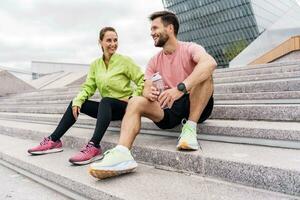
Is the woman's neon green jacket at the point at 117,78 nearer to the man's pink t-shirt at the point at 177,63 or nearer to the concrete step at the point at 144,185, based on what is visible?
the man's pink t-shirt at the point at 177,63

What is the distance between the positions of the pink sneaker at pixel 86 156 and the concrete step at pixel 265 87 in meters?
2.27

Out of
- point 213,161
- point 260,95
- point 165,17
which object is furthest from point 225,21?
point 213,161

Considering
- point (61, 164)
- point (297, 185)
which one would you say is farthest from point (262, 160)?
point (61, 164)

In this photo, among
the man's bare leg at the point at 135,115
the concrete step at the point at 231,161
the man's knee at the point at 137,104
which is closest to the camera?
the concrete step at the point at 231,161

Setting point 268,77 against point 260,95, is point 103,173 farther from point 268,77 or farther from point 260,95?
point 268,77

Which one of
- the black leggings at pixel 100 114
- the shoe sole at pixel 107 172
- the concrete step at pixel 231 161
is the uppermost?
the black leggings at pixel 100 114

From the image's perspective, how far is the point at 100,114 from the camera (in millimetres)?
2734

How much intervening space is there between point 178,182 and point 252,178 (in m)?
0.47

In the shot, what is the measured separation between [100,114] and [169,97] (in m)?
0.71

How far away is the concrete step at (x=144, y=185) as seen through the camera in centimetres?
180

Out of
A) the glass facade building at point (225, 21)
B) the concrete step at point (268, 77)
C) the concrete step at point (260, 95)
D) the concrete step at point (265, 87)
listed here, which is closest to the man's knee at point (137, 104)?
the concrete step at point (260, 95)

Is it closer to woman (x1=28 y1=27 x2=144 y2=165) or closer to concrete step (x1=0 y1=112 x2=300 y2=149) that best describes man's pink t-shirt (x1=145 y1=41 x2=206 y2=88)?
woman (x1=28 y1=27 x2=144 y2=165)

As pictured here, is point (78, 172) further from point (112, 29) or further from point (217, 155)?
point (112, 29)

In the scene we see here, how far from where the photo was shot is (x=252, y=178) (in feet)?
6.23
